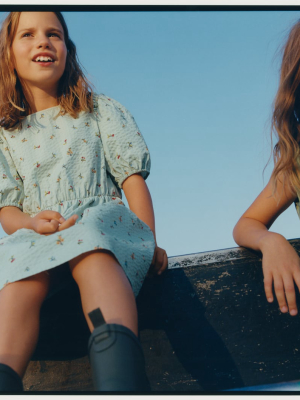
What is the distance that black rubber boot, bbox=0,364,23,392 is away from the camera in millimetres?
800

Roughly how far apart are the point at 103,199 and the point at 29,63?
483 mm

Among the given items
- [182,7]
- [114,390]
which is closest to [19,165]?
[182,7]

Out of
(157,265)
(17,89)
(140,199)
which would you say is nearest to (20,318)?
(157,265)

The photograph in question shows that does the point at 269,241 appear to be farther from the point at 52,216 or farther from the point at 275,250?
the point at 52,216

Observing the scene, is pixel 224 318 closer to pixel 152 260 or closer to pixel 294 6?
pixel 152 260

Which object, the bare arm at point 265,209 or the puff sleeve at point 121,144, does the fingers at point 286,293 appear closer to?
the bare arm at point 265,209

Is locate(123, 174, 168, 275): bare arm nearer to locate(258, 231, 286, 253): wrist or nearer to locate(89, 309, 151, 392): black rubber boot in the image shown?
locate(258, 231, 286, 253): wrist

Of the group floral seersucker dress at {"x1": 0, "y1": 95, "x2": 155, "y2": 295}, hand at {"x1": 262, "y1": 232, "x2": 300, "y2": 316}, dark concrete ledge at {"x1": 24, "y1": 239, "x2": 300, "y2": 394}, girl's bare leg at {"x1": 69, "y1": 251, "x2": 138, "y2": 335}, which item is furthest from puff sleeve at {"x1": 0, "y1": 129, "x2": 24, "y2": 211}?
hand at {"x1": 262, "y1": 232, "x2": 300, "y2": 316}

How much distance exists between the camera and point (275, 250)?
43.2 inches

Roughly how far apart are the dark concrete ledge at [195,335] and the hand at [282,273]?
73 millimetres

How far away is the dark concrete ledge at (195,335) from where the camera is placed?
110cm

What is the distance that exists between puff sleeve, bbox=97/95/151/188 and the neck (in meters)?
0.16

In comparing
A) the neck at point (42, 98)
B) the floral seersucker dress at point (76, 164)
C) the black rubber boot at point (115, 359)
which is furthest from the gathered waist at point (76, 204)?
the black rubber boot at point (115, 359)

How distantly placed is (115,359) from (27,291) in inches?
10.2
